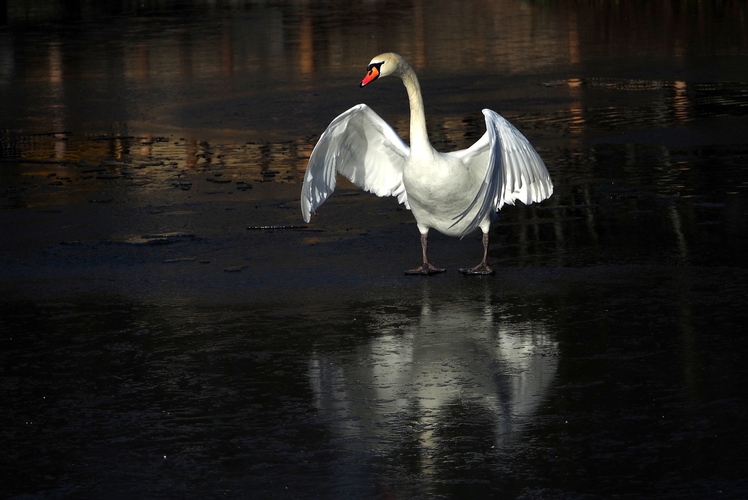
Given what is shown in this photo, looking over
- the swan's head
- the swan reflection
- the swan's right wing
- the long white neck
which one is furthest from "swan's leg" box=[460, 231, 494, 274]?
the swan's head

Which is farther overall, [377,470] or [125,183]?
[125,183]

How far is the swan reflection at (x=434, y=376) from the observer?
589cm

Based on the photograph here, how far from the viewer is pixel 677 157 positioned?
12883 millimetres

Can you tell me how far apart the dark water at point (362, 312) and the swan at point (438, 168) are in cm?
41

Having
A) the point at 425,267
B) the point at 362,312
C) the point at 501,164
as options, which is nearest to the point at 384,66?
the point at 501,164

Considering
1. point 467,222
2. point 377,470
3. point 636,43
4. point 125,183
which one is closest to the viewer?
point 377,470

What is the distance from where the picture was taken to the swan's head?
9281mm

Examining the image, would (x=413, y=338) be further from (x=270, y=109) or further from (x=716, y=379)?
(x=270, y=109)

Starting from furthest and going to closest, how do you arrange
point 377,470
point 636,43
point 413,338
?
point 636,43 < point 413,338 < point 377,470

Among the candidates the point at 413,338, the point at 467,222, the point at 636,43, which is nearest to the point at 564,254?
the point at 467,222

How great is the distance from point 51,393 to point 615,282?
373 cm

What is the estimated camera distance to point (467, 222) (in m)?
9.09

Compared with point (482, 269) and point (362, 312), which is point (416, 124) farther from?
point (362, 312)

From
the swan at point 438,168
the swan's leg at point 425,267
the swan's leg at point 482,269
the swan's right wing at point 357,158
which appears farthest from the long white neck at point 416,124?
the swan's leg at point 482,269
